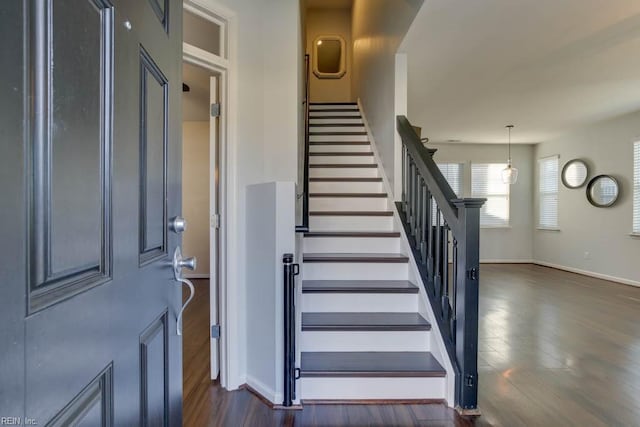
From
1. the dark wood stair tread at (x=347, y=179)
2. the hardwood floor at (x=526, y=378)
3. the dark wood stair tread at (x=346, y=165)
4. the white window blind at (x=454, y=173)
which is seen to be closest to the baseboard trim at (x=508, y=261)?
the white window blind at (x=454, y=173)

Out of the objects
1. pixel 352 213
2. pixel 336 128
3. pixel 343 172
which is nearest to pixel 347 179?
pixel 343 172

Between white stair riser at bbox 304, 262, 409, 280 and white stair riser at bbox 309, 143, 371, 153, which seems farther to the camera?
white stair riser at bbox 309, 143, 371, 153

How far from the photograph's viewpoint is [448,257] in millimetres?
2316

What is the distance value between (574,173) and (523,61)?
13.7 feet

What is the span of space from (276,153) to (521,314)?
325 cm

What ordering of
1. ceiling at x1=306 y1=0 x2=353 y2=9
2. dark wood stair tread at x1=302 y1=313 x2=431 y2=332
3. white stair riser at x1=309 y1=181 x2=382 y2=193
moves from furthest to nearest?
ceiling at x1=306 y1=0 x2=353 y2=9
white stair riser at x1=309 y1=181 x2=382 y2=193
dark wood stair tread at x1=302 y1=313 x2=431 y2=332

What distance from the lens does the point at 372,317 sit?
2.38 m

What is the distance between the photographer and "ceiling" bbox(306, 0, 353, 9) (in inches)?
282

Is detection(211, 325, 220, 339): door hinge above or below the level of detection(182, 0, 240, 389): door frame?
below

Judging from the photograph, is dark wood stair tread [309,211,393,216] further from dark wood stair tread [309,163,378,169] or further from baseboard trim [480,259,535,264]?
baseboard trim [480,259,535,264]

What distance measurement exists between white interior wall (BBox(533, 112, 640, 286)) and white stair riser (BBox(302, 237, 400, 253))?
474cm

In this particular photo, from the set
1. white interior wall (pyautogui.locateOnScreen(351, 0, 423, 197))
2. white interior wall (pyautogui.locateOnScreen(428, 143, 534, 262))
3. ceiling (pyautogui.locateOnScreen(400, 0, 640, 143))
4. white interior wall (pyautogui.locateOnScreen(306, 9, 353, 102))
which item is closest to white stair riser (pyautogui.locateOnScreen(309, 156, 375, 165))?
white interior wall (pyautogui.locateOnScreen(351, 0, 423, 197))

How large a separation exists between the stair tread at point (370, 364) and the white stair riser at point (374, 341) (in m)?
0.04

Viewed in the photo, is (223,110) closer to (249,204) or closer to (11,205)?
(249,204)
